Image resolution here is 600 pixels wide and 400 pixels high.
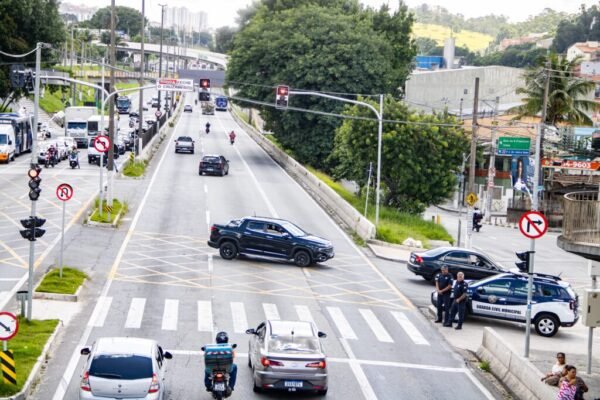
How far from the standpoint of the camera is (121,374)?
17.5 m

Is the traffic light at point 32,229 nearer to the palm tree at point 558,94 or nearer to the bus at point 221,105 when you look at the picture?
the palm tree at point 558,94

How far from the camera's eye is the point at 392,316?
29.7m

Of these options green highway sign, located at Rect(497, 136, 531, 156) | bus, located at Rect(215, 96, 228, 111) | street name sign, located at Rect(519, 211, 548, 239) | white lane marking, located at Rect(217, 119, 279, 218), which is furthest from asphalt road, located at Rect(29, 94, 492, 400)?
bus, located at Rect(215, 96, 228, 111)

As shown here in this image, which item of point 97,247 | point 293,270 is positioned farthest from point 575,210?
point 97,247

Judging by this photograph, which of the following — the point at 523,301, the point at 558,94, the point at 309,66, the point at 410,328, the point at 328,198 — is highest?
the point at 309,66

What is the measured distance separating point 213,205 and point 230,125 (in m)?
70.7

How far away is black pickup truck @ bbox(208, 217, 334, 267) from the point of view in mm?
36844

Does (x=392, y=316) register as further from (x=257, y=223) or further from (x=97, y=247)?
(x=97, y=247)

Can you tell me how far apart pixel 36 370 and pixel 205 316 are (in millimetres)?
7599

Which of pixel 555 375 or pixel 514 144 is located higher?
pixel 514 144

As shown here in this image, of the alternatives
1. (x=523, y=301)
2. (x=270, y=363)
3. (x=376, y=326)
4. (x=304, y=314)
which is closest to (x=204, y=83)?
(x=304, y=314)

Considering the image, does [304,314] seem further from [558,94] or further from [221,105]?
[221,105]

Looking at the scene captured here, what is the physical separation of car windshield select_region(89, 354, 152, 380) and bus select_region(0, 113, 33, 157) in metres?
50.7

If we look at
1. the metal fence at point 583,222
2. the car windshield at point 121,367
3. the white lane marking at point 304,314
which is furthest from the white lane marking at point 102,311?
the metal fence at point 583,222
